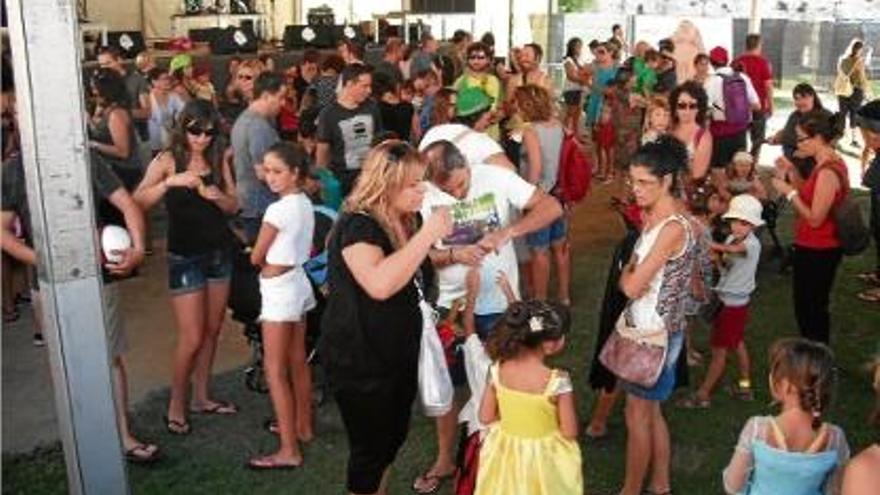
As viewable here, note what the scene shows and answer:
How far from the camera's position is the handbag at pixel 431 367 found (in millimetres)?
3672

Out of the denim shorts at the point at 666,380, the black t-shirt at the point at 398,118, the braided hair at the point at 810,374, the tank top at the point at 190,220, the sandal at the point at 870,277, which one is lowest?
the sandal at the point at 870,277

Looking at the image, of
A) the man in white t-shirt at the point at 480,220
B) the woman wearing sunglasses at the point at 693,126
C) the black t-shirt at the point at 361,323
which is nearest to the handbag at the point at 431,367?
the black t-shirt at the point at 361,323

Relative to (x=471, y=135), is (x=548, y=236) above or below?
below

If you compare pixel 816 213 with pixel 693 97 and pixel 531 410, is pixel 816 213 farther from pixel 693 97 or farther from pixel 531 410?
pixel 531 410

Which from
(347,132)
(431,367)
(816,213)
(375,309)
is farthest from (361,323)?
(347,132)

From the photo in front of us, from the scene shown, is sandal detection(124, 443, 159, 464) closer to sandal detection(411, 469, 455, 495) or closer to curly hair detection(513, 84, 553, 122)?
sandal detection(411, 469, 455, 495)

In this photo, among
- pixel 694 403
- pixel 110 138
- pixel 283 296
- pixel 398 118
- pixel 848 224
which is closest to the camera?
pixel 283 296

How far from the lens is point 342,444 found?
16.2ft

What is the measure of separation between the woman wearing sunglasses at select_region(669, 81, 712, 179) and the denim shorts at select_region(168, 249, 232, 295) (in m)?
2.96

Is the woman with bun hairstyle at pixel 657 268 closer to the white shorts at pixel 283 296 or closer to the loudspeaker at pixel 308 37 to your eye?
the white shorts at pixel 283 296

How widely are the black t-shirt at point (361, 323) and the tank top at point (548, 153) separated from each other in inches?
122

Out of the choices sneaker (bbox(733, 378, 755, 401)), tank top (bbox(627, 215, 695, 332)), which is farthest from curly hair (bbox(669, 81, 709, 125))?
tank top (bbox(627, 215, 695, 332))

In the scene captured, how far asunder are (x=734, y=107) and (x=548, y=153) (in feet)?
10.0

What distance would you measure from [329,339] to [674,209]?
1441mm
